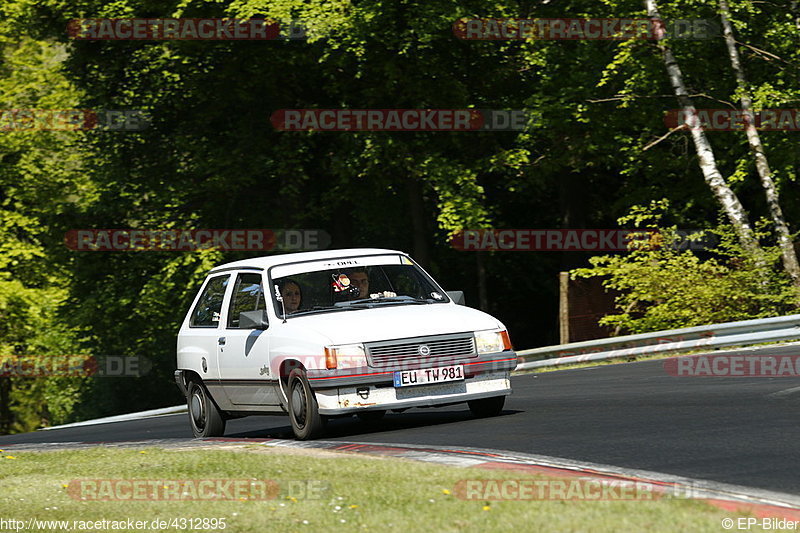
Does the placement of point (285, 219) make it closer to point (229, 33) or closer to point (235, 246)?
point (235, 246)

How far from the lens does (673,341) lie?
20406 millimetres

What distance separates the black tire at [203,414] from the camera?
13344 mm

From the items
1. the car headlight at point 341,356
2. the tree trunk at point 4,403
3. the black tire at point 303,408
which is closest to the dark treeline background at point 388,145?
the tree trunk at point 4,403

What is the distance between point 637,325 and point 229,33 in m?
12.4

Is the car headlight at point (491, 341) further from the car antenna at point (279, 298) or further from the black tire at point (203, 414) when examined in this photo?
the black tire at point (203, 414)

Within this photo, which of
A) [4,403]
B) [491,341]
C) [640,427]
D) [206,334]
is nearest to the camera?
[640,427]

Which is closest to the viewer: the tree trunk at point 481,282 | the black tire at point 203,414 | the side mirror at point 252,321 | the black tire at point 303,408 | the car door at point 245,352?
the black tire at point 303,408

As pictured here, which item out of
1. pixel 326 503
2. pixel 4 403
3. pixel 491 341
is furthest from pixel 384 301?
pixel 4 403

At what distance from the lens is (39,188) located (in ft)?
135

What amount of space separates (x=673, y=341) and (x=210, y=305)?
9.58 metres

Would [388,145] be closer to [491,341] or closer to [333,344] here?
[491,341]

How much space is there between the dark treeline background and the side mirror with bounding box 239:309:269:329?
48.2 feet

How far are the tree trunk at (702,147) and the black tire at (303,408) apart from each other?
15064mm

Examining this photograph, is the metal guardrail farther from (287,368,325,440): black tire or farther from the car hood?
(287,368,325,440): black tire
